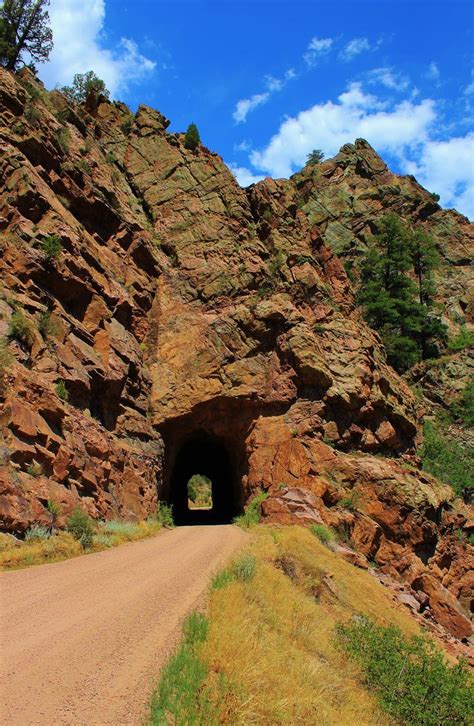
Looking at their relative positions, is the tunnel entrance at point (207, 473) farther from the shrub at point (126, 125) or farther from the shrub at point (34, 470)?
the shrub at point (126, 125)

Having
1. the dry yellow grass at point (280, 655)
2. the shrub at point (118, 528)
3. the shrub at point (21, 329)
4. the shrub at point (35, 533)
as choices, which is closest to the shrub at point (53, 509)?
the shrub at point (35, 533)

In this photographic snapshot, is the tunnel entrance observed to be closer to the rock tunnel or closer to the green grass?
the rock tunnel

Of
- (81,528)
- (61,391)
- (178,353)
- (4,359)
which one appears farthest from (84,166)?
(81,528)

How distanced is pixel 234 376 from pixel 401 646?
17.0 m

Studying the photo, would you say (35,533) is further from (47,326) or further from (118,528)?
(47,326)

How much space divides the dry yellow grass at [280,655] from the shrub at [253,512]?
8.32m

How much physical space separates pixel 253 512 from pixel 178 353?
9.07 meters

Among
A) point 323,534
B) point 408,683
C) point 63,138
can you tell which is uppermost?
point 63,138

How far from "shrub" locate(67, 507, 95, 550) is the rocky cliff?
369 millimetres

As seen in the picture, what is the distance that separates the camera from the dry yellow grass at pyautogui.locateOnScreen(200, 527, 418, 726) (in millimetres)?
4746

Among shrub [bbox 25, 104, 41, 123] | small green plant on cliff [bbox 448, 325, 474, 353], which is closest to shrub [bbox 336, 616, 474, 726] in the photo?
shrub [bbox 25, 104, 41, 123]

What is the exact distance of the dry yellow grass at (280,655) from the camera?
4.75 meters

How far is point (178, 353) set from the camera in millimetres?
25453

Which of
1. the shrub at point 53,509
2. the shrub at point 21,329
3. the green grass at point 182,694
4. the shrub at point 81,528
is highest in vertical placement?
the shrub at point 21,329
